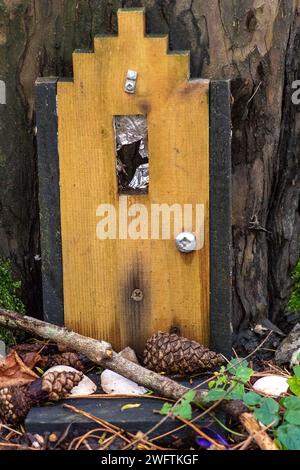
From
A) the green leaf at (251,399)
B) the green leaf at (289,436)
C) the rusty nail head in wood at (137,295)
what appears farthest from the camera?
the rusty nail head in wood at (137,295)

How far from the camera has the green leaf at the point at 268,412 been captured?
90.1 inches

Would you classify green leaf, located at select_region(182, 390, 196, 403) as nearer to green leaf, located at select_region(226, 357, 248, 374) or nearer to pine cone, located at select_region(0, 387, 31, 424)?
green leaf, located at select_region(226, 357, 248, 374)

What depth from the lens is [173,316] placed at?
8.96 feet

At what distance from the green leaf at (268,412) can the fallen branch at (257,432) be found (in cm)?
2

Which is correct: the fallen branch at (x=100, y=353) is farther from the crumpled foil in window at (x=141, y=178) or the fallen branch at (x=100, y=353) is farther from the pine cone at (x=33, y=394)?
the crumpled foil in window at (x=141, y=178)

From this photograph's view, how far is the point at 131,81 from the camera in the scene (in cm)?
252

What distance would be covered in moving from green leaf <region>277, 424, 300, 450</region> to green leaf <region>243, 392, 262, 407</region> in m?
0.11

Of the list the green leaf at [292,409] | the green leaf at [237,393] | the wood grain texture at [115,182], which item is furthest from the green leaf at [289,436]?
the wood grain texture at [115,182]

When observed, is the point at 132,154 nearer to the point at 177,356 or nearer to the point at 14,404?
the point at 177,356

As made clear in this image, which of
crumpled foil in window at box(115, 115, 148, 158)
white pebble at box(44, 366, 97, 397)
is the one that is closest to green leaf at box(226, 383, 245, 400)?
white pebble at box(44, 366, 97, 397)

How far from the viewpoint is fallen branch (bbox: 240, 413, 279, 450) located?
222 centimetres

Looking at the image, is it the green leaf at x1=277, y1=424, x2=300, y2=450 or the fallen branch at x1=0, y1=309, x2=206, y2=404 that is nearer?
the green leaf at x1=277, y1=424, x2=300, y2=450
